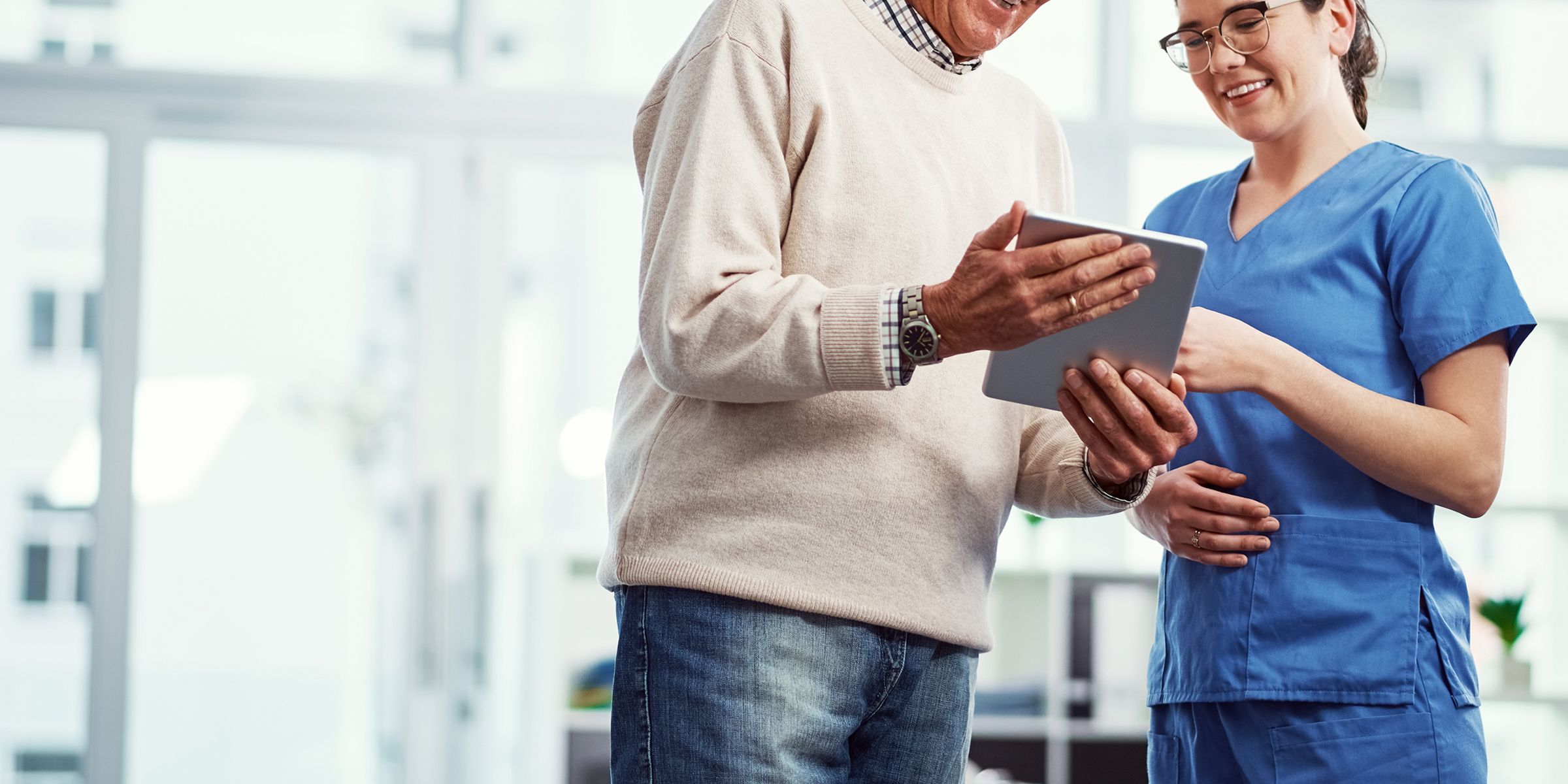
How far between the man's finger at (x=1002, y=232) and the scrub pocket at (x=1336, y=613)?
0.49 metres

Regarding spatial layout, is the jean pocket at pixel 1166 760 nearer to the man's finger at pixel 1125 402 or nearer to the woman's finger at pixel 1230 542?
the woman's finger at pixel 1230 542

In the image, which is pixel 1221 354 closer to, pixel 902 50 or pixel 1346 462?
pixel 1346 462

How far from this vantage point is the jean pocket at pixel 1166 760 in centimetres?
127

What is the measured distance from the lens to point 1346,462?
1208 mm

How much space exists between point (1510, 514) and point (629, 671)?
12.5ft

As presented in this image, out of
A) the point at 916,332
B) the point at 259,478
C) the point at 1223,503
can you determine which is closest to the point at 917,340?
the point at 916,332

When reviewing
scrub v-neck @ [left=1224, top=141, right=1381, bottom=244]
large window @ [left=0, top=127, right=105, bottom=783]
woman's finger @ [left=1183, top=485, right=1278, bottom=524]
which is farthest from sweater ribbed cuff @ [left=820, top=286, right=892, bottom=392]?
large window @ [left=0, top=127, right=105, bottom=783]

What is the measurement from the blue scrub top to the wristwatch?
46cm

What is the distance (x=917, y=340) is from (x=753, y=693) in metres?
0.30

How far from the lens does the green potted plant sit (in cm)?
332

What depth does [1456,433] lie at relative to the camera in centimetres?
115

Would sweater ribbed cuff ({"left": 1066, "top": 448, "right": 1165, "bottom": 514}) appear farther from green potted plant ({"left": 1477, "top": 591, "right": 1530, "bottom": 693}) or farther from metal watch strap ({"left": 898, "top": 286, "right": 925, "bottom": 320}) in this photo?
green potted plant ({"left": 1477, "top": 591, "right": 1530, "bottom": 693})

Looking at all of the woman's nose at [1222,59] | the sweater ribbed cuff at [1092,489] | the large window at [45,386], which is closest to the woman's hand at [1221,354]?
the sweater ribbed cuff at [1092,489]

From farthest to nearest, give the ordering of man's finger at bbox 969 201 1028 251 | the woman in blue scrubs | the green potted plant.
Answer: the green potted plant < the woman in blue scrubs < man's finger at bbox 969 201 1028 251
